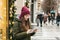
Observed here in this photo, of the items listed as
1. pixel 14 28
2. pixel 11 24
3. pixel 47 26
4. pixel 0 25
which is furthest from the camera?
pixel 47 26

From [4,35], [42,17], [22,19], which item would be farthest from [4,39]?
[42,17]

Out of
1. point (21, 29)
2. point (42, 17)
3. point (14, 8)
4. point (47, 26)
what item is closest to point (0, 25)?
point (14, 8)

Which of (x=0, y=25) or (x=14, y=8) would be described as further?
(x=14, y=8)

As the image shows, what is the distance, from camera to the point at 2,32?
7.53ft

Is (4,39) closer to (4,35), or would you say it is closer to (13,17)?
(4,35)

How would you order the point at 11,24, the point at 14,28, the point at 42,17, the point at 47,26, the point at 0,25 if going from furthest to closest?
the point at 47,26 < the point at 42,17 < the point at 14,28 < the point at 11,24 < the point at 0,25

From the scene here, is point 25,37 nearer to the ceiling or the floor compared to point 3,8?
nearer to the floor

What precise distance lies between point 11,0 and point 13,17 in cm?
20

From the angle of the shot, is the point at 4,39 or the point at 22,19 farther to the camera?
the point at 22,19

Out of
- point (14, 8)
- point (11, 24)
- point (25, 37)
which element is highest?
point (14, 8)

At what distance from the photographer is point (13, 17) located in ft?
8.00

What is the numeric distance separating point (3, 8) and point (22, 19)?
54 centimetres

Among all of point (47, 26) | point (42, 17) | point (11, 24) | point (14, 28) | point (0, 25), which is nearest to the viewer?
point (0, 25)

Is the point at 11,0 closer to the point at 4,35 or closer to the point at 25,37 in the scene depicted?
the point at 4,35
